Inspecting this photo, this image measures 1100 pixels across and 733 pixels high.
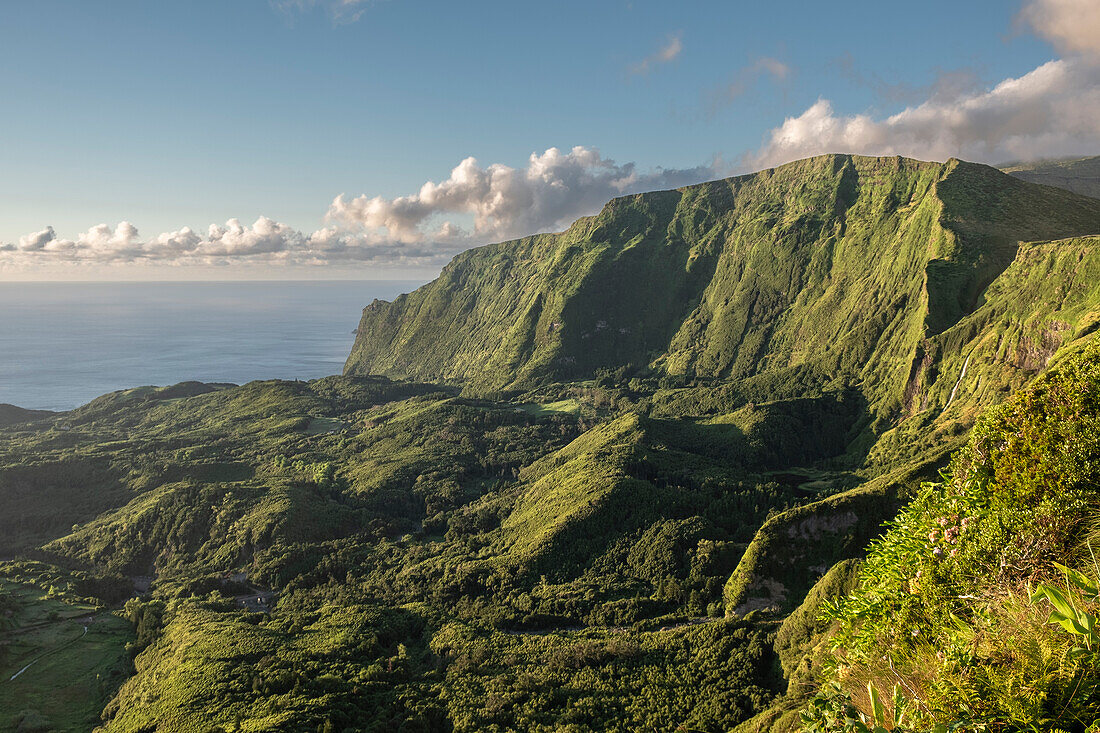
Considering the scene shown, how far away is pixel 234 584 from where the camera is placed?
173 m

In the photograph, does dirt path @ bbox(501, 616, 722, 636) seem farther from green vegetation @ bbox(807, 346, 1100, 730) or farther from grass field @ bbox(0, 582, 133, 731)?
green vegetation @ bbox(807, 346, 1100, 730)

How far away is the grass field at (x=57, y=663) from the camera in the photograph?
10400 cm

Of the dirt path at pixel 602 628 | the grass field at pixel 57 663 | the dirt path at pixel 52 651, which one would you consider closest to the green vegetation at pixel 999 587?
the dirt path at pixel 602 628

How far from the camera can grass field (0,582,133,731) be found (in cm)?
10400

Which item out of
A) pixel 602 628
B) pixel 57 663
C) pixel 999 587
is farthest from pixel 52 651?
pixel 999 587

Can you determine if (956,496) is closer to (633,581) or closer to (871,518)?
(871,518)

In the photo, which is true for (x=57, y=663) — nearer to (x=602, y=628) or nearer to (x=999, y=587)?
(x=602, y=628)

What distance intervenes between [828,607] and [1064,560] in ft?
23.2

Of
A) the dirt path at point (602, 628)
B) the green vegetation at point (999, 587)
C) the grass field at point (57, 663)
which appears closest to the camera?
the green vegetation at point (999, 587)

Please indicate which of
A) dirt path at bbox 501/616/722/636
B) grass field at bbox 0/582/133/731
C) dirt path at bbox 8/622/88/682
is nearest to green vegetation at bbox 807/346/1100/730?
dirt path at bbox 501/616/722/636

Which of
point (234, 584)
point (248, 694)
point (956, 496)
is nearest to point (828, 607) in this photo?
point (956, 496)

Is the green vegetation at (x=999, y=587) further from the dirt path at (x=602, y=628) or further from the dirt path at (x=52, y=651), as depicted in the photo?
the dirt path at (x=52, y=651)

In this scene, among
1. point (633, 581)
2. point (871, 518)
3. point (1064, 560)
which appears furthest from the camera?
point (633, 581)

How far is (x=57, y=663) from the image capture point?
118562mm
